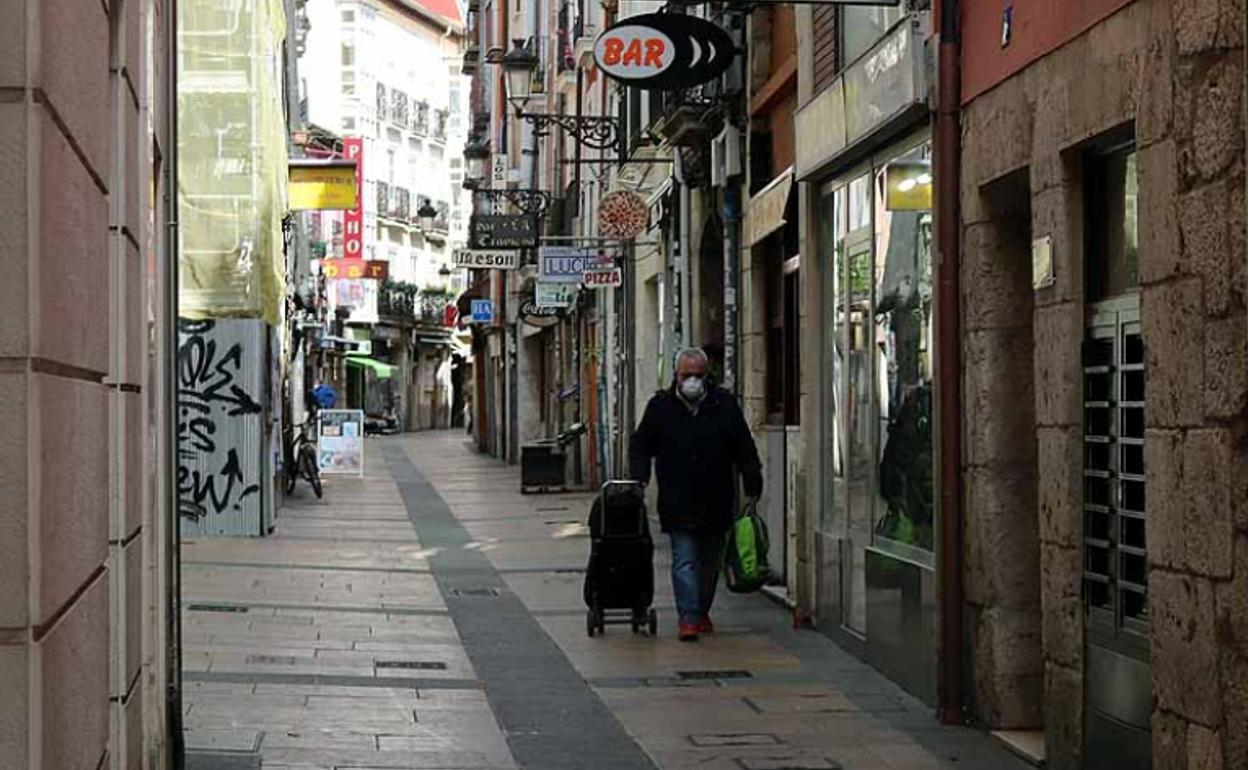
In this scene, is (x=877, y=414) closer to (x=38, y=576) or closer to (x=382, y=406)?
(x=38, y=576)

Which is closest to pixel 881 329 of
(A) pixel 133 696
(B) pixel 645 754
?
(B) pixel 645 754

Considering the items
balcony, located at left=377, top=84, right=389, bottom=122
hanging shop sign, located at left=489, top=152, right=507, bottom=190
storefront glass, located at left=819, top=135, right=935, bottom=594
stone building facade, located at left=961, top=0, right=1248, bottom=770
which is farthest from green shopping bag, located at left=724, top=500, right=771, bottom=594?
balcony, located at left=377, top=84, right=389, bottom=122

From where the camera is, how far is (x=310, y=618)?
13758 millimetres

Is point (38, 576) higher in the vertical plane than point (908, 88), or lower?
lower

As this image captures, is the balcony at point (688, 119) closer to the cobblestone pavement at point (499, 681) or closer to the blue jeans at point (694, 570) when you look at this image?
the cobblestone pavement at point (499, 681)

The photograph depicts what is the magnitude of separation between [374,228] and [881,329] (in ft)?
211

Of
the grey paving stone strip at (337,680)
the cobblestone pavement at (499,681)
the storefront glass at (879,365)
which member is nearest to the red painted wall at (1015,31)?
the storefront glass at (879,365)

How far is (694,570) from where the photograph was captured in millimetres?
12312

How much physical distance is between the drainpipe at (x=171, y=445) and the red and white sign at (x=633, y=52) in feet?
24.6

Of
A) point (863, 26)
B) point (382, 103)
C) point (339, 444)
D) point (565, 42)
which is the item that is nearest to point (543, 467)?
point (339, 444)

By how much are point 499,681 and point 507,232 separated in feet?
69.6

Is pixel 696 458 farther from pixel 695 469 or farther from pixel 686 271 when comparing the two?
pixel 686 271

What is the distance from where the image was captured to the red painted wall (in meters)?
7.57

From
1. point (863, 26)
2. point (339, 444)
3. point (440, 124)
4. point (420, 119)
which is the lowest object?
point (339, 444)
